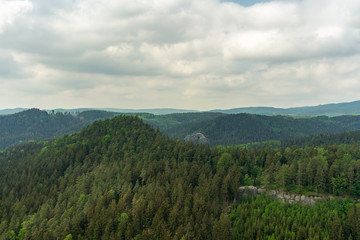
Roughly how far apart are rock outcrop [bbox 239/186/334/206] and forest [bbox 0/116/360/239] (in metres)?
3.51

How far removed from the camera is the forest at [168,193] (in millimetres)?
82125

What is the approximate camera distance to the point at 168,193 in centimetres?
10338

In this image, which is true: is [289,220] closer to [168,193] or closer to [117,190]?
[168,193]

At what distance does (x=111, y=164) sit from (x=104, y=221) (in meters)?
59.1

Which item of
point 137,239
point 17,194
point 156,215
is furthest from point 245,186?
point 17,194

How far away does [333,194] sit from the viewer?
107750 mm

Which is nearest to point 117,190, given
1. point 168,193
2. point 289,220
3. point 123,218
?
point 123,218

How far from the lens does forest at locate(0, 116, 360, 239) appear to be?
82.1m

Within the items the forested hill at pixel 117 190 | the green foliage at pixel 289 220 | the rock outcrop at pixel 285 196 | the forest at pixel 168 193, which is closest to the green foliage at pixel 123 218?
the forested hill at pixel 117 190

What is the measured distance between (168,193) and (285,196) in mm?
55010

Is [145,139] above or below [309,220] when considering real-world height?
above

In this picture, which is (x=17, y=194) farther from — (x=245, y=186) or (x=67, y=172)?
(x=245, y=186)

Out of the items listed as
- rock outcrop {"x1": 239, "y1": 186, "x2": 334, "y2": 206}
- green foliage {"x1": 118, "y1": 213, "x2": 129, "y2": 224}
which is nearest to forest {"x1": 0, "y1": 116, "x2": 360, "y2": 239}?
green foliage {"x1": 118, "y1": 213, "x2": 129, "y2": 224}

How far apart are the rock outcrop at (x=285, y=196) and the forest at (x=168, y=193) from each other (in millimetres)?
3513
